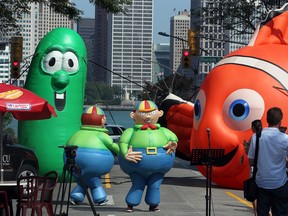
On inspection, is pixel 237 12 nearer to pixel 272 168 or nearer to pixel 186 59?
pixel 186 59

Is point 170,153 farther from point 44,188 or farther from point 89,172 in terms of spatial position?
point 44,188

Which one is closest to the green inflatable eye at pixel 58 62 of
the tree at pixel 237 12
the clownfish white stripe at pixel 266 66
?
the clownfish white stripe at pixel 266 66

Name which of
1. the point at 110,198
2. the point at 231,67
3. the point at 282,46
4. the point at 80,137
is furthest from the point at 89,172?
the point at 282,46

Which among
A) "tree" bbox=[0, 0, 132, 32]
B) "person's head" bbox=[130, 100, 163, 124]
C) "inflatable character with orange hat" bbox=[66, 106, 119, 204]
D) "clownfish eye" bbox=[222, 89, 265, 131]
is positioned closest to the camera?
"person's head" bbox=[130, 100, 163, 124]

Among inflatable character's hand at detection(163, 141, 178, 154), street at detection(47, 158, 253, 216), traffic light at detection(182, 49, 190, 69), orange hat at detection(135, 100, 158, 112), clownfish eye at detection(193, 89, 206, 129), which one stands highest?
traffic light at detection(182, 49, 190, 69)

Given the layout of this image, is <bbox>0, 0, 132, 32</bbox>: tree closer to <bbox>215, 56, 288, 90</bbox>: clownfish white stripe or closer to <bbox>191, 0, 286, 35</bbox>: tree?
<bbox>215, 56, 288, 90</bbox>: clownfish white stripe

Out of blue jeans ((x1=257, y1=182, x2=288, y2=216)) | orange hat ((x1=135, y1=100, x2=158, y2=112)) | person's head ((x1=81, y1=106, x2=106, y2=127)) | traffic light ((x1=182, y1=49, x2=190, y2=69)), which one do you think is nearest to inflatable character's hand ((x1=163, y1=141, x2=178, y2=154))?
orange hat ((x1=135, y1=100, x2=158, y2=112))

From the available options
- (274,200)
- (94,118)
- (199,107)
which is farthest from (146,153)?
(274,200)

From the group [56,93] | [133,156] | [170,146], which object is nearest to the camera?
[133,156]

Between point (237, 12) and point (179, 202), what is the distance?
26439 mm

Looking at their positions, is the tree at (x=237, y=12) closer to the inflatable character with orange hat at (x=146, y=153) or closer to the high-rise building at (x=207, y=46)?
the high-rise building at (x=207, y=46)

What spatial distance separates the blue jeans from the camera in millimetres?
10125

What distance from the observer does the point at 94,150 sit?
15766 mm

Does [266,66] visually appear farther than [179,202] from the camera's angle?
Yes
